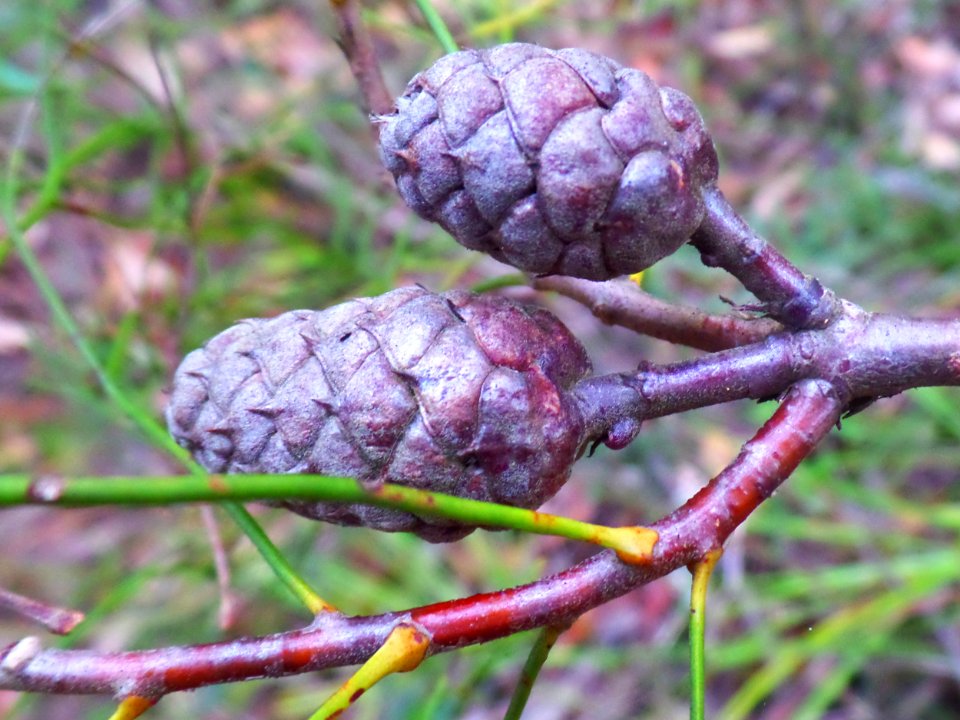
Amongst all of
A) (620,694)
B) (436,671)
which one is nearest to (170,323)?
(436,671)

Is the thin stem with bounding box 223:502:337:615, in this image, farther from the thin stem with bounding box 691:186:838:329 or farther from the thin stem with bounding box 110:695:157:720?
the thin stem with bounding box 691:186:838:329

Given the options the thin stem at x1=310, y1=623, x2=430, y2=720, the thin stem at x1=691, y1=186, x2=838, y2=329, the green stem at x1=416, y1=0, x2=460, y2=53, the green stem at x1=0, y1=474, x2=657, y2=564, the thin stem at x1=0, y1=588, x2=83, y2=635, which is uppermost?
the green stem at x1=416, y1=0, x2=460, y2=53

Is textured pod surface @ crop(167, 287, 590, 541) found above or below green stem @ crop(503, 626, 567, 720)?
above

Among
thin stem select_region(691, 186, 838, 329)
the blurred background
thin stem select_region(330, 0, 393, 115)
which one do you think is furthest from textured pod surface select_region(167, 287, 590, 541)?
the blurred background

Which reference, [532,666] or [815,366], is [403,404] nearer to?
[532,666]

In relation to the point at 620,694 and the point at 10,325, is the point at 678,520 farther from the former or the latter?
the point at 10,325
